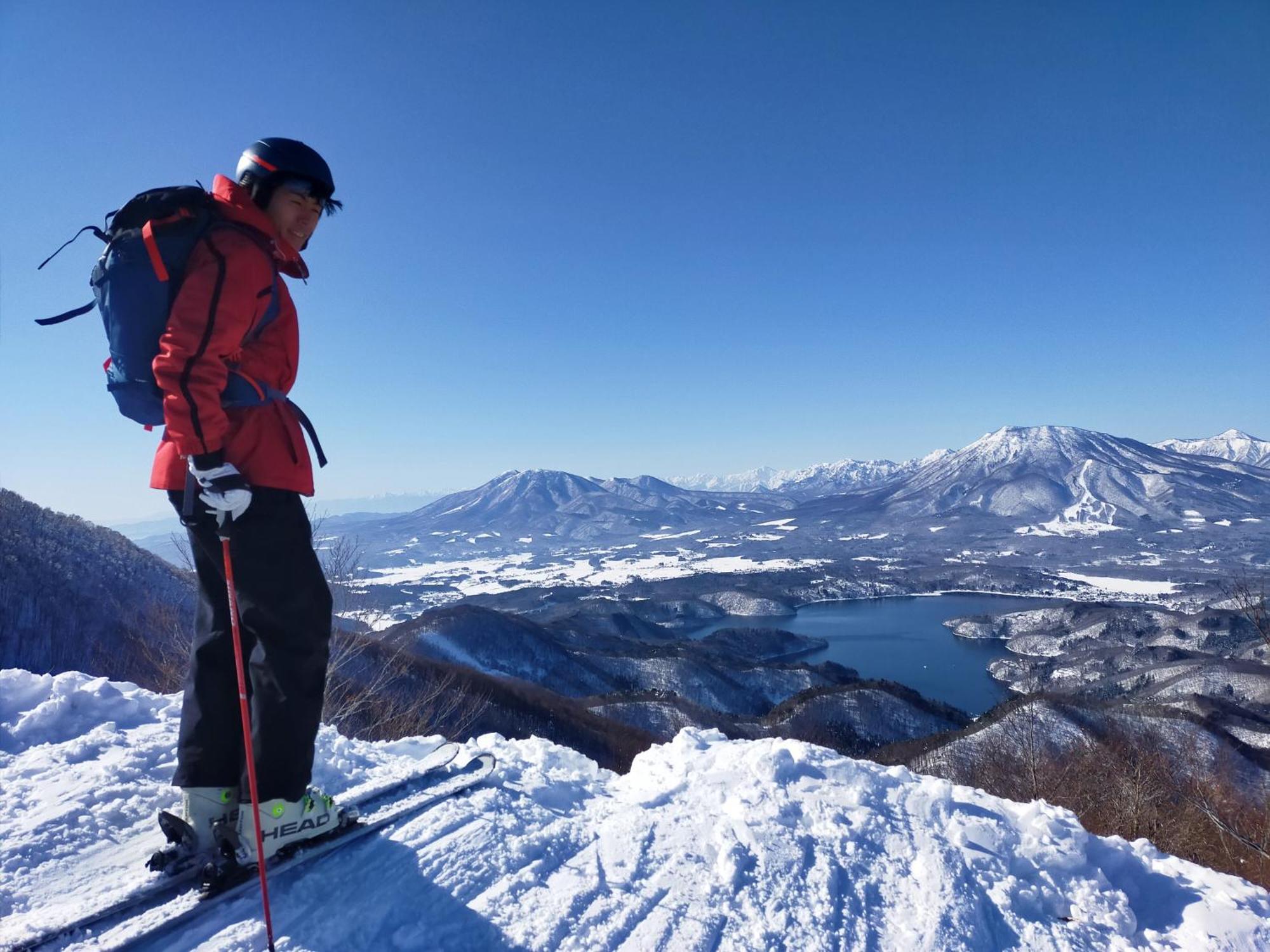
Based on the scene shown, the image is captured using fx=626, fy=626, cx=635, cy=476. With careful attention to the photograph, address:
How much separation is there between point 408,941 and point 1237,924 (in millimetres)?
3825

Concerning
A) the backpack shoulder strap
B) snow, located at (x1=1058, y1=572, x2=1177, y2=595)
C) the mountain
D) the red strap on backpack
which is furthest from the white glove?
snow, located at (x1=1058, y1=572, x2=1177, y2=595)

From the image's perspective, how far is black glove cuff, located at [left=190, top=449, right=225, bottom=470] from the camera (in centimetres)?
230

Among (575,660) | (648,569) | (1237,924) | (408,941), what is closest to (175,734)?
(408,941)

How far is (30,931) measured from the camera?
218 cm

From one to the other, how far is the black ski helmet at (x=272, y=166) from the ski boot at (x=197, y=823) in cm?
250

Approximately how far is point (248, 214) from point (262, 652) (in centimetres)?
177

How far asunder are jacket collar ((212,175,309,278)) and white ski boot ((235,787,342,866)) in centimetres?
226

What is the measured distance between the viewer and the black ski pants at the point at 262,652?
2506 millimetres

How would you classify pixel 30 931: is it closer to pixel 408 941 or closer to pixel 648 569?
pixel 408 941

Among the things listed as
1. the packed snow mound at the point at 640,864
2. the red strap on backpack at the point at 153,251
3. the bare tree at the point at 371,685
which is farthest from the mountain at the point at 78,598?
the red strap on backpack at the point at 153,251

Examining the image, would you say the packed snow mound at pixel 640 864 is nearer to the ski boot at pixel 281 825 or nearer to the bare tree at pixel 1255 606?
the ski boot at pixel 281 825

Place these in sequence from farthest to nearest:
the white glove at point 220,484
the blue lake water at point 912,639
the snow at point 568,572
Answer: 1. the snow at point 568,572
2. the blue lake water at point 912,639
3. the white glove at point 220,484

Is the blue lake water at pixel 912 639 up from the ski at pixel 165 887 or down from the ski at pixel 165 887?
down

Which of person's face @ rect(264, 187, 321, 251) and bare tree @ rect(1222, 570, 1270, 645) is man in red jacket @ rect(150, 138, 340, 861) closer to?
person's face @ rect(264, 187, 321, 251)
